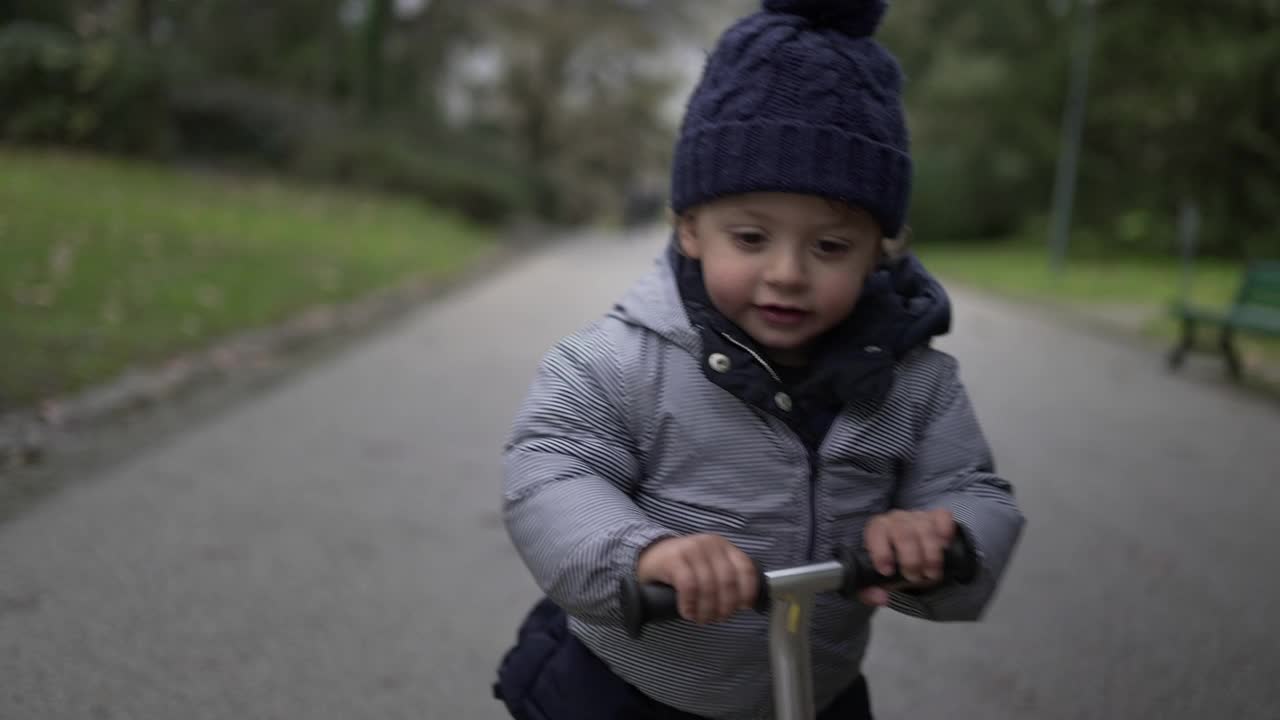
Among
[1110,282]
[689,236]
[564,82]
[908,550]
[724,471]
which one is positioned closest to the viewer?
[908,550]

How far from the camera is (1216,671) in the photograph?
10.6 ft

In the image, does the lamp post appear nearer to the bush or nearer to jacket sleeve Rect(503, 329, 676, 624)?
the bush

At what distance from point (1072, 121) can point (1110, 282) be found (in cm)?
806

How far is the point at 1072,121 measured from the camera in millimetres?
25422

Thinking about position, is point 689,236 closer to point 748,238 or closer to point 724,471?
point 748,238

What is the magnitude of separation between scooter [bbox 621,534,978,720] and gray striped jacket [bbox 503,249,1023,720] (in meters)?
0.23

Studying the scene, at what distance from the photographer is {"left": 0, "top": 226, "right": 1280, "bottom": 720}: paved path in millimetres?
2955

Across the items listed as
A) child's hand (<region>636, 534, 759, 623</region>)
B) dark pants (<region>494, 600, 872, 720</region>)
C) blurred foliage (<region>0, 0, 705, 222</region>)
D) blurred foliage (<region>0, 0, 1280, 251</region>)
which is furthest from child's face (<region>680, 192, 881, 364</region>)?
blurred foliage (<region>0, 0, 705, 222</region>)

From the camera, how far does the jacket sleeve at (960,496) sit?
172 centimetres

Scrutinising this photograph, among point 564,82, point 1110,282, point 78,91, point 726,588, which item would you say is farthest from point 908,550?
point 564,82

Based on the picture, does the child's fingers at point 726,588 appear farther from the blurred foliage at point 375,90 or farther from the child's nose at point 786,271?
the blurred foliage at point 375,90

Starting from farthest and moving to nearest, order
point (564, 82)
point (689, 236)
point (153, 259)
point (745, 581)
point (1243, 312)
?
1. point (564, 82)
2. point (153, 259)
3. point (1243, 312)
4. point (689, 236)
5. point (745, 581)

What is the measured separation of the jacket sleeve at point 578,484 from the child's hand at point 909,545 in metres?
0.27

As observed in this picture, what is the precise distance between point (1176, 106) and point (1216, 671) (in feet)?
75.8
